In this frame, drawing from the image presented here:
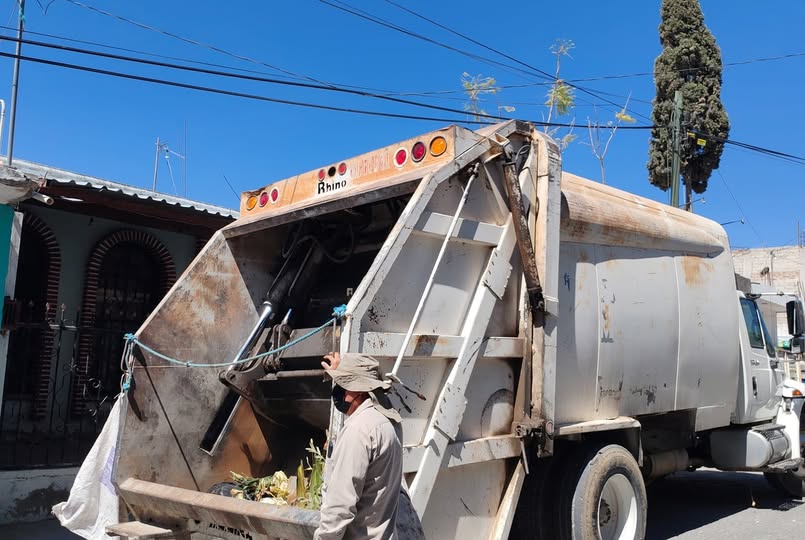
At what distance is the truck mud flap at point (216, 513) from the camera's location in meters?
3.05

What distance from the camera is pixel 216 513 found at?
3447mm

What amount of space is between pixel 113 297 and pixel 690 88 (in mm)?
17652

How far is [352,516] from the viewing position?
255 centimetres

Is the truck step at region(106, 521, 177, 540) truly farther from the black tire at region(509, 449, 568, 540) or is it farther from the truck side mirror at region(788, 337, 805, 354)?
the truck side mirror at region(788, 337, 805, 354)

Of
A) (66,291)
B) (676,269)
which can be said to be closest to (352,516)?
(676,269)

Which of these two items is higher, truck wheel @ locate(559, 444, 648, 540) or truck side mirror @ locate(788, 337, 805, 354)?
truck side mirror @ locate(788, 337, 805, 354)

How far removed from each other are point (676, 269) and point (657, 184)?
17620 mm

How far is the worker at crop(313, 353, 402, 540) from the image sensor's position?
257 centimetres

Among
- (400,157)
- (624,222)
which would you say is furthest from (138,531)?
(624,222)

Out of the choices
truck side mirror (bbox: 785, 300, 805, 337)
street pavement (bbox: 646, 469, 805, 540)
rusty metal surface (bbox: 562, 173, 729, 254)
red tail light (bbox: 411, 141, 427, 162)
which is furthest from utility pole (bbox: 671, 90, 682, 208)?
red tail light (bbox: 411, 141, 427, 162)

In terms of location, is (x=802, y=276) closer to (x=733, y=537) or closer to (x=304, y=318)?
(x=733, y=537)

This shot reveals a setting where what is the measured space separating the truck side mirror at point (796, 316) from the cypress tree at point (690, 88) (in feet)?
45.7

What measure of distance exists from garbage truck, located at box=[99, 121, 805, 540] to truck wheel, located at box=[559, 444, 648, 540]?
1cm

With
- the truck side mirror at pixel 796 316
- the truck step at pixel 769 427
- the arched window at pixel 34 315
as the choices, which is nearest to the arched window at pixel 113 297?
the arched window at pixel 34 315
